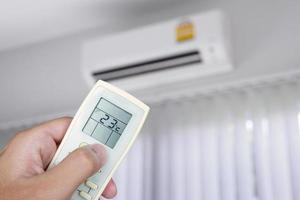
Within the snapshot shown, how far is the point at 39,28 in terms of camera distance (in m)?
2.30

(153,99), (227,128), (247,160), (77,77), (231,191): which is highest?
(77,77)

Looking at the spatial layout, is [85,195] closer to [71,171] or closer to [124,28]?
[71,171]

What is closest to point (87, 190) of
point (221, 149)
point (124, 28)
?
point (221, 149)

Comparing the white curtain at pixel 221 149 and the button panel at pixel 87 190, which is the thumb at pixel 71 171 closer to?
the button panel at pixel 87 190

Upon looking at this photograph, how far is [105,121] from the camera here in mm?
846

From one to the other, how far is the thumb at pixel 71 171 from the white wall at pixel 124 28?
4.11 ft

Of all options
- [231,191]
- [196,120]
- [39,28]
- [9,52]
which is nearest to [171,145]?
[196,120]

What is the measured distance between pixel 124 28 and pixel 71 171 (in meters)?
1.58

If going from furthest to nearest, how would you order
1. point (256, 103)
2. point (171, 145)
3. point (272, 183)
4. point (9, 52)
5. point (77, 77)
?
point (9, 52), point (77, 77), point (171, 145), point (256, 103), point (272, 183)

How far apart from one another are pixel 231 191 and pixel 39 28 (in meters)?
1.24

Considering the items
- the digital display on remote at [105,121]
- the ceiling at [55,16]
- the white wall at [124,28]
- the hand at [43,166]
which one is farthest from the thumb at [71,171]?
the ceiling at [55,16]

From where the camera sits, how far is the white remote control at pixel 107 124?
0.83 metres

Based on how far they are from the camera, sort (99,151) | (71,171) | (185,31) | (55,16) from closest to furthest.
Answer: (71,171) < (99,151) < (185,31) < (55,16)

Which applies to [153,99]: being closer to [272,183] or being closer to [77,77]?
[77,77]
